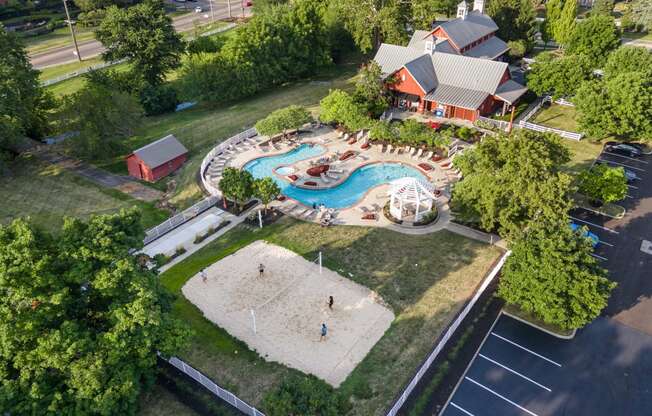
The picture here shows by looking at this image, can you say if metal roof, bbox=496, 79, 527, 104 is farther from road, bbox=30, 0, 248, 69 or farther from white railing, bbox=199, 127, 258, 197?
road, bbox=30, 0, 248, 69

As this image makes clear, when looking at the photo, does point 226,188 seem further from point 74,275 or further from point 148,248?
point 74,275

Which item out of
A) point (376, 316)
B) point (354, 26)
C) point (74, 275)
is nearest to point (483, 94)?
point (354, 26)

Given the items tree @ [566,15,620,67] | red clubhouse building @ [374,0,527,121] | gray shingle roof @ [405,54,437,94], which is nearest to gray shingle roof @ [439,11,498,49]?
red clubhouse building @ [374,0,527,121]

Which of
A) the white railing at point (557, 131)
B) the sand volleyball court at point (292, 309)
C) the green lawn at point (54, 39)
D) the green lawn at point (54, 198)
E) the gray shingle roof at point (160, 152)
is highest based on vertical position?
the green lawn at point (54, 39)

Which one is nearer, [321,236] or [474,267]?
[474,267]

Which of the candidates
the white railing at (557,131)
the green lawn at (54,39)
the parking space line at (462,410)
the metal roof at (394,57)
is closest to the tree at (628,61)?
the white railing at (557,131)

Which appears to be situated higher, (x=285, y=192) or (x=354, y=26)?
(x=354, y=26)

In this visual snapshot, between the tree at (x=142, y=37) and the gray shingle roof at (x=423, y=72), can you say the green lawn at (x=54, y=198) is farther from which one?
the gray shingle roof at (x=423, y=72)
